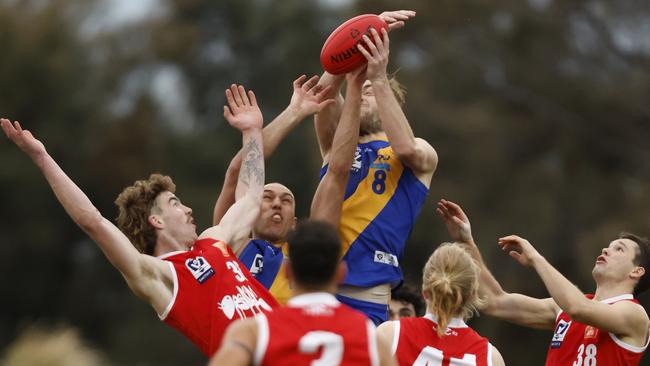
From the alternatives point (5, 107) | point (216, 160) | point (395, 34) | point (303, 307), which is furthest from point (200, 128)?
point (303, 307)

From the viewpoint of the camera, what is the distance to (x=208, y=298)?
7277mm

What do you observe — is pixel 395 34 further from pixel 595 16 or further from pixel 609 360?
pixel 609 360

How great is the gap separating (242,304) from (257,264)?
3.38 ft

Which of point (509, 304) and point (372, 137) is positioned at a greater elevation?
point (372, 137)

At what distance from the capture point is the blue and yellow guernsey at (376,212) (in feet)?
25.9

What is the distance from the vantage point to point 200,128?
102 feet

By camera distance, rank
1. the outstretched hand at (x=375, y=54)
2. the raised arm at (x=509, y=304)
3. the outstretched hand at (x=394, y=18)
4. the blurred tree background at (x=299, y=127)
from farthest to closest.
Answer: the blurred tree background at (x=299, y=127) < the raised arm at (x=509, y=304) < the outstretched hand at (x=394, y=18) < the outstretched hand at (x=375, y=54)

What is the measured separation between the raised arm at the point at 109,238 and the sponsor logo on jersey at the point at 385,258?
143 cm

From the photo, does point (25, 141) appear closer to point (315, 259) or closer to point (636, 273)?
point (315, 259)

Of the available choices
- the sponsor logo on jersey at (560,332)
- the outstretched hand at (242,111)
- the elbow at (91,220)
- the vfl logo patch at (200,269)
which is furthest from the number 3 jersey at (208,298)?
the sponsor logo on jersey at (560,332)

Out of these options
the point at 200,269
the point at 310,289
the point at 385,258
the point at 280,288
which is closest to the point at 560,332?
the point at 385,258

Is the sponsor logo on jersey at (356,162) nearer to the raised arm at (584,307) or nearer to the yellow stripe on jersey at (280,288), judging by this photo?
the yellow stripe on jersey at (280,288)

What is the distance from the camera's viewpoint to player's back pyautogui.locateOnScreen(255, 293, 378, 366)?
5.23m

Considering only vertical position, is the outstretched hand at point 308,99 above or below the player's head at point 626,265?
above
